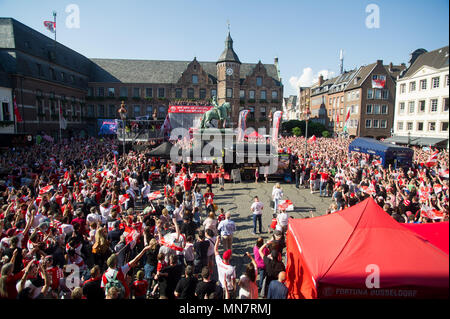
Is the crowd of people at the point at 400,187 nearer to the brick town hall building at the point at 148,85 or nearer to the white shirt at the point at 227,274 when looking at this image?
the white shirt at the point at 227,274

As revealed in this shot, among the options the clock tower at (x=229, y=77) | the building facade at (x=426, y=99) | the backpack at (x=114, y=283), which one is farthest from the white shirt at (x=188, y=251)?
the clock tower at (x=229, y=77)

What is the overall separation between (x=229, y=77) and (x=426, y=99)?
52048 millimetres

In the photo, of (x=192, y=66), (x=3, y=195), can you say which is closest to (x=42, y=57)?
(x=192, y=66)

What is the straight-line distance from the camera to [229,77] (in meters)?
53.8

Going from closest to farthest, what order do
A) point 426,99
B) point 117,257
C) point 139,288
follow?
point 426,99
point 139,288
point 117,257

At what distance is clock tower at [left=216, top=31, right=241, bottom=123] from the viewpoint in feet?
174

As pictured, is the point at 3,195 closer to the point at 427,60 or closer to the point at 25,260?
the point at 25,260

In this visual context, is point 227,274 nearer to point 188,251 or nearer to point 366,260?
point 188,251

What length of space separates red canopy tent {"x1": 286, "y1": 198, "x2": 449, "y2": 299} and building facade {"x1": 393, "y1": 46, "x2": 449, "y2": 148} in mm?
1580

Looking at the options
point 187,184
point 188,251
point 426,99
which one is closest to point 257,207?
point 188,251

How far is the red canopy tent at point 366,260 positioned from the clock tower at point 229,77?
165ft

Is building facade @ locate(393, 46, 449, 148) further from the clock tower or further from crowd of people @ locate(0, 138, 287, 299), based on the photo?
the clock tower

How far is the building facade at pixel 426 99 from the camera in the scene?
8.21 feet
